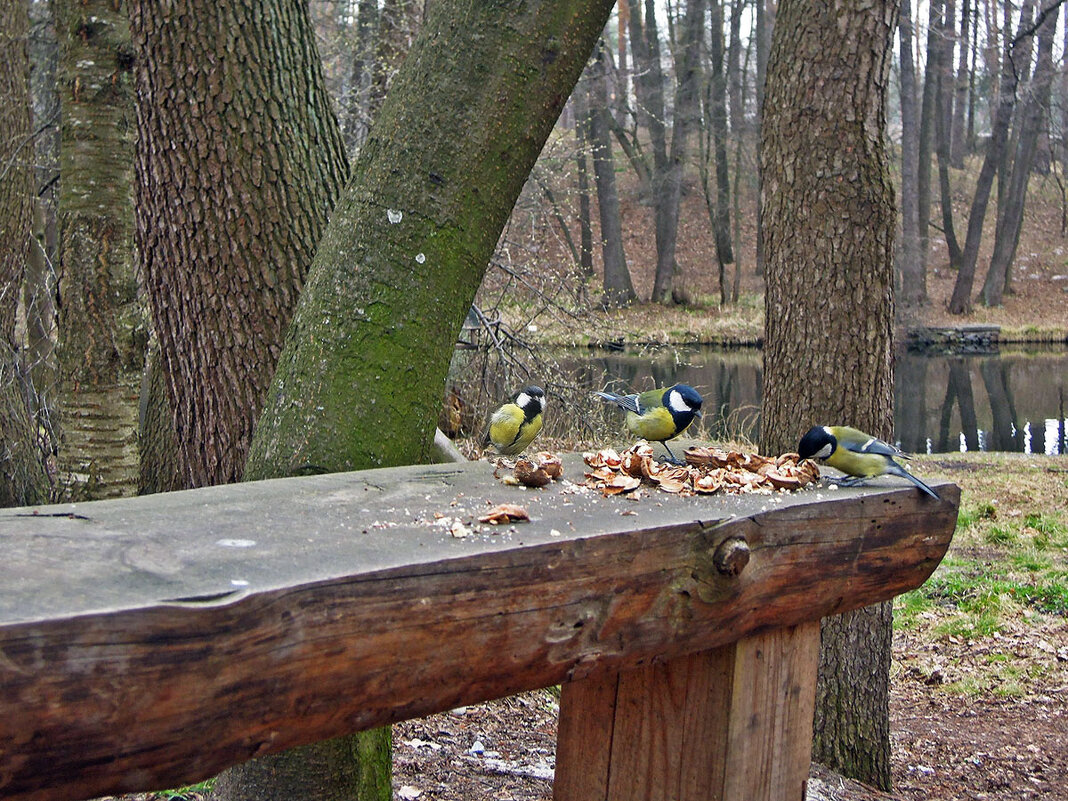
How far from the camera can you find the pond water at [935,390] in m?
13.5

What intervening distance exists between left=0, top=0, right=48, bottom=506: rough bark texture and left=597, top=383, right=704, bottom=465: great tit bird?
3.84 meters

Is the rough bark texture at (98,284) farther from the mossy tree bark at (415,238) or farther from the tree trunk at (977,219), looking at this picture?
the tree trunk at (977,219)

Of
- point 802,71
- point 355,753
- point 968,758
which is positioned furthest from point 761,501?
point 968,758

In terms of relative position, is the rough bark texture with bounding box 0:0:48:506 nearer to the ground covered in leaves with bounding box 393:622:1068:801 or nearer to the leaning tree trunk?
the ground covered in leaves with bounding box 393:622:1068:801

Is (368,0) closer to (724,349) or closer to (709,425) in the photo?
(709,425)

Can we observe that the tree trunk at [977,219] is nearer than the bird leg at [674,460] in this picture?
No

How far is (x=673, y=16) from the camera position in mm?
28078

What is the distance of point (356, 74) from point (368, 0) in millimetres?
841

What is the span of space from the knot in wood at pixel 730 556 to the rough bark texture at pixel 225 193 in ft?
5.02

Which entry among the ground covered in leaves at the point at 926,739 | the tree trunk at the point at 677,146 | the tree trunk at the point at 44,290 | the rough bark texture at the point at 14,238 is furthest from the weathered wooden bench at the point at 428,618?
the tree trunk at the point at 677,146

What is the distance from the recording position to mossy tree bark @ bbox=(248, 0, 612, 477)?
259 cm

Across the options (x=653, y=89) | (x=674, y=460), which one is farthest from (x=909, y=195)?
(x=674, y=460)

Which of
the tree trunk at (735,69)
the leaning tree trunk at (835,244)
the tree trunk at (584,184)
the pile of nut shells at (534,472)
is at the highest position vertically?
the tree trunk at (735,69)

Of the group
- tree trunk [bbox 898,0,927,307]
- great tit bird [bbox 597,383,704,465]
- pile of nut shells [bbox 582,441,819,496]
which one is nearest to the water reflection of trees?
tree trunk [bbox 898,0,927,307]
